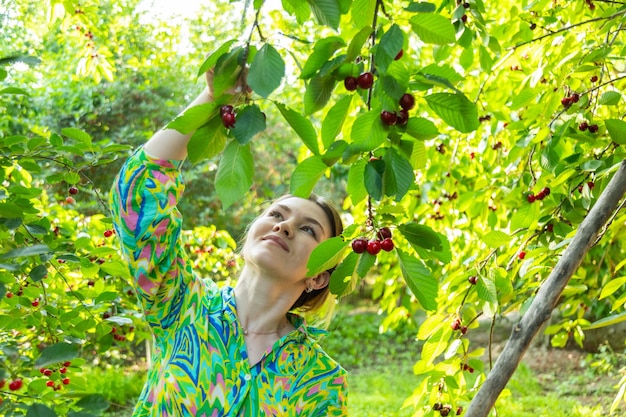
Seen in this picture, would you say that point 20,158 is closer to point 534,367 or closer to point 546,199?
point 546,199

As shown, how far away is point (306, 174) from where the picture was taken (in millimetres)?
820

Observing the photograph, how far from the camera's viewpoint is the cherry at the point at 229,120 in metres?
0.75

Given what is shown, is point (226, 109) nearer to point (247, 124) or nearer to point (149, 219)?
point (247, 124)

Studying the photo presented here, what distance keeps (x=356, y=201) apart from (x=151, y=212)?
530 mm

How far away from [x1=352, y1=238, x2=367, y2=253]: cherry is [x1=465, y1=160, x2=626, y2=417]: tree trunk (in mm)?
372

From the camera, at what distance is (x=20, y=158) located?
1567mm

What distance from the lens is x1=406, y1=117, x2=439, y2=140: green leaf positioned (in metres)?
0.81

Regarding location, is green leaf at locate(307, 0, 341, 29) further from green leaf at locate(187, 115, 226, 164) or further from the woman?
the woman

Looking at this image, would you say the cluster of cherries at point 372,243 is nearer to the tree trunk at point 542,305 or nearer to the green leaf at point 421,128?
the green leaf at point 421,128

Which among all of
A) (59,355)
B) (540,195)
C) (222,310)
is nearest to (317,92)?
(59,355)

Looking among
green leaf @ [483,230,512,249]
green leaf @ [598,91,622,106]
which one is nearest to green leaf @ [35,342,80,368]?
green leaf @ [483,230,512,249]

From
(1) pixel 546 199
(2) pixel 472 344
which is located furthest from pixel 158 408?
(2) pixel 472 344

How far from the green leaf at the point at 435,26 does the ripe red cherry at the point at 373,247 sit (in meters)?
0.26

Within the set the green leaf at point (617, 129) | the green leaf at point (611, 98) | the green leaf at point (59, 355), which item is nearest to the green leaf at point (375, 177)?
the green leaf at point (59, 355)
